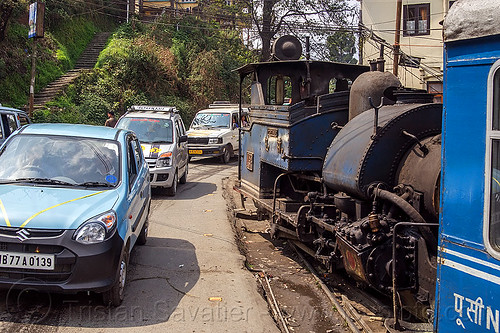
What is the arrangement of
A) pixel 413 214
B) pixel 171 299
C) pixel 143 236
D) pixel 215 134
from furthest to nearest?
pixel 215 134
pixel 143 236
pixel 171 299
pixel 413 214

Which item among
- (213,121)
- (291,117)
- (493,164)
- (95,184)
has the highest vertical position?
(213,121)

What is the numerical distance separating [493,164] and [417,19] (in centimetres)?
2827

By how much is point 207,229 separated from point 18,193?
173 inches

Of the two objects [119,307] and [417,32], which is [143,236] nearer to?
[119,307]

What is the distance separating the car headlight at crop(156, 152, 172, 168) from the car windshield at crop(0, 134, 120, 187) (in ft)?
18.7

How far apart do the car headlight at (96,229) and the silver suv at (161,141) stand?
696 centimetres

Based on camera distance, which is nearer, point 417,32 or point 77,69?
point 77,69

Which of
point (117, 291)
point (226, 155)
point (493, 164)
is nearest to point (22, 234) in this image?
point (117, 291)

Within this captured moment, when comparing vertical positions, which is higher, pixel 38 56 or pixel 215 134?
pixel 38 56

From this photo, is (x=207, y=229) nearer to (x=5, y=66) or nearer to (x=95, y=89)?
(x=5, y=66)

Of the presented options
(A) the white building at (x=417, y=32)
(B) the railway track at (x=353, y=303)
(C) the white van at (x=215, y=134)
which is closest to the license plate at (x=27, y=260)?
(B) the railway track at (x=353, y=303)

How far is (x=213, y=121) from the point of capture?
69.7 feet

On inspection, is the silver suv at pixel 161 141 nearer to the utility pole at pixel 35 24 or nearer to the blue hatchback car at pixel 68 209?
the blue hatchback car at pixel 68 209

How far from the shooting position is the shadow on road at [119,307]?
16.6 feet
